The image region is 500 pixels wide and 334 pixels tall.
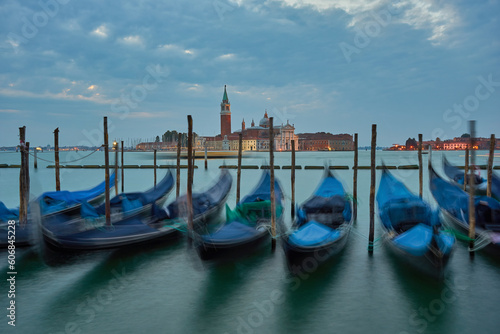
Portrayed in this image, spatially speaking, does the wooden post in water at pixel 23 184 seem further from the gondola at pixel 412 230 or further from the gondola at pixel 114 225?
the gondola at pixel 412 230

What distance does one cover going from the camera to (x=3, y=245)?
214 inches

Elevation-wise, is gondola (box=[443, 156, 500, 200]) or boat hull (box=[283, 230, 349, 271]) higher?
gondola (box=[443, 156, 500, 200])

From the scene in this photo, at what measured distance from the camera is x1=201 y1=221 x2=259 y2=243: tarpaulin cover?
4875 millimetres

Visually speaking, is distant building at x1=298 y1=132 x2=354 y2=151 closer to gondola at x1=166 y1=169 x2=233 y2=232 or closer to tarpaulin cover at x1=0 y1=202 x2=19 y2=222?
gondola at x1=166 y1=169 x2=233 y2=232

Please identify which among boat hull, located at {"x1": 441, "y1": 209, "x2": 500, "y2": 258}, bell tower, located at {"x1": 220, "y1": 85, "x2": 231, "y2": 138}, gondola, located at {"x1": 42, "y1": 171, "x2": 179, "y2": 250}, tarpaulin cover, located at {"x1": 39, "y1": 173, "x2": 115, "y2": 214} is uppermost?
bell tower, located at {"x1": 220, "y1": 85, "x2": 231, "y2": 138}

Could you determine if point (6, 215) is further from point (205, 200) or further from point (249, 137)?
point (249, 137)

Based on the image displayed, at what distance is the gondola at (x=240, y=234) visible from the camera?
15.7 feet

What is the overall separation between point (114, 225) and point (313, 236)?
127 inches

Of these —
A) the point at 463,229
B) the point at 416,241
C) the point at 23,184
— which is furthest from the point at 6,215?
the point at 463,229

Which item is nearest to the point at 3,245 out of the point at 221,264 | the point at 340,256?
the point at 221,264

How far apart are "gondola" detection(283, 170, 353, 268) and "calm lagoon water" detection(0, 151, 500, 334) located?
0.25 meters

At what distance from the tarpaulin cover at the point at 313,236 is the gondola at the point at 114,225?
95.3 inches

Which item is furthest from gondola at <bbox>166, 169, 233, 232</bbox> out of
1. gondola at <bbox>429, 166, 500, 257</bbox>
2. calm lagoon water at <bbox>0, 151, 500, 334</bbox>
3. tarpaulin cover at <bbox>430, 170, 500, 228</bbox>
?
tarpaulin cover at <bbox>430, 170, 500, 228</bbox>

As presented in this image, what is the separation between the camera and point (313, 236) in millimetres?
5062
